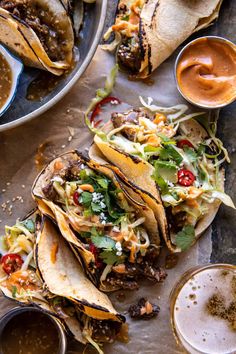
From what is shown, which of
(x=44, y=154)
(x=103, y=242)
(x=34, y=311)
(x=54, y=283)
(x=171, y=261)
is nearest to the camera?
(x=54, y=283)

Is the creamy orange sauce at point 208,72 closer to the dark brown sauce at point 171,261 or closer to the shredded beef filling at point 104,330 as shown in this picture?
the dark brown sauce at point 171,261

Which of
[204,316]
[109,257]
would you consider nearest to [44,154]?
[109,257]

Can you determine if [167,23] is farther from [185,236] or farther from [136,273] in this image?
[136,273]

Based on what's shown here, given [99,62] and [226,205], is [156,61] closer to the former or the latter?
[99,62]

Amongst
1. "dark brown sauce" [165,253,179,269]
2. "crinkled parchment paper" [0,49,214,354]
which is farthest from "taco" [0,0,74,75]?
"dark brown sauce" [165,253,179,269]

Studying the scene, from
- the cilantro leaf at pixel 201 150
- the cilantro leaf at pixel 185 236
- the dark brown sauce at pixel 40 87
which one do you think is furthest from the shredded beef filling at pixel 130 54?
the cilantro leaf at pixel 185 236

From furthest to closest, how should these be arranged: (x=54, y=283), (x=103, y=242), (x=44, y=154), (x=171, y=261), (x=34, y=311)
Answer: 1. (x=44, y=154)
2. (x=171, y=261)
3. (x=34, y=311)
4. (x=103, y=242)
5. (x=54, y=283)
